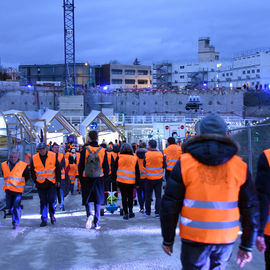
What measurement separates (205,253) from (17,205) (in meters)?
6.23

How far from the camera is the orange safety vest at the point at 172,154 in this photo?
37.3 feet

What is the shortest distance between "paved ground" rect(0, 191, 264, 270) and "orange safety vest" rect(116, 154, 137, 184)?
91 cm

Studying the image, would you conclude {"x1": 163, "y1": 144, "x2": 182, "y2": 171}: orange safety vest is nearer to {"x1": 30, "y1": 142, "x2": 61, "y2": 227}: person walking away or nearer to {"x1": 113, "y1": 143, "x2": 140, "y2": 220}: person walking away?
{"x1": 113, "y1": 143, "x2": 140, "y2": 220}: person walking away

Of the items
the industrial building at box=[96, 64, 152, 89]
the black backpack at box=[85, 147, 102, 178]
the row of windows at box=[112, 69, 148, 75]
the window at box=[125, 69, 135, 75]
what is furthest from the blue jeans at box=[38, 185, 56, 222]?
the window at box=[125, 69, 135, 75]

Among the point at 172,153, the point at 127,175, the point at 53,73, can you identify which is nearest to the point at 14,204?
the point at 127,175

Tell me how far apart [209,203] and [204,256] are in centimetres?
42

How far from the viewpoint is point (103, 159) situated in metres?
9.07

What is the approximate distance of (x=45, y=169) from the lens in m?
9.21

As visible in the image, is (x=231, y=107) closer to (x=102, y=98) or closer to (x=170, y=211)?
(x=102, y=98)

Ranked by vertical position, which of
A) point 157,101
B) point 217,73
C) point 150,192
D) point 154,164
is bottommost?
point 150,192

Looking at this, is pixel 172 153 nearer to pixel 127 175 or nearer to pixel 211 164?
pixel 127 175

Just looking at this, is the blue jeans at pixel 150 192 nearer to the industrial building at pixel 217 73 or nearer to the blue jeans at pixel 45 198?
the blue jeans at pixel 45 198

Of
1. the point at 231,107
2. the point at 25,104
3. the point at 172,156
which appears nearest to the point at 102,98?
the point at 25,104

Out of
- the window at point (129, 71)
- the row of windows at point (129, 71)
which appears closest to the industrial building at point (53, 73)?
the row of windows at point (129, 71)
